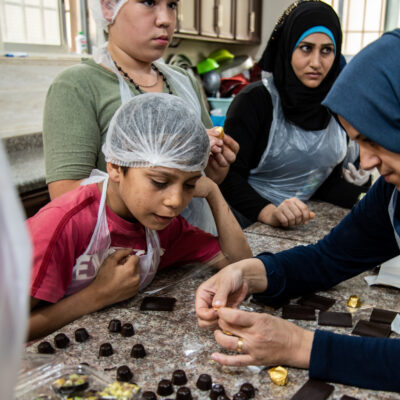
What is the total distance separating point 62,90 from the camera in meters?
1.53

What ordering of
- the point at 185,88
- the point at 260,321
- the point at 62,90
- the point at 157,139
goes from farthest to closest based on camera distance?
the point at 185,88, the point at 62,90, the point at 157,139, the point at 260,321

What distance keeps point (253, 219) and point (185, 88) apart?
69 cm

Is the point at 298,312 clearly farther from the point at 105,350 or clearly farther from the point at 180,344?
the point at 105,350

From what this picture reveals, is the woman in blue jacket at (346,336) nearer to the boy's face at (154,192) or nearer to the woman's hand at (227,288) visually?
the woman's hand at (227,288)

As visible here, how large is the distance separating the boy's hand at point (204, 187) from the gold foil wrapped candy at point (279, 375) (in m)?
0.78

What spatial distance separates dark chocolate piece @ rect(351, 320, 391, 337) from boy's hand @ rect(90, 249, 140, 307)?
0.59 m

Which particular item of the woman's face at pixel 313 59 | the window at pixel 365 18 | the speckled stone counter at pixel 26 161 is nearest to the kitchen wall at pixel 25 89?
the speckled stone counter at pixel 26 161

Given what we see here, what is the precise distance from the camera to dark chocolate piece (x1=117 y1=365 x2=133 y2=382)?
944mm

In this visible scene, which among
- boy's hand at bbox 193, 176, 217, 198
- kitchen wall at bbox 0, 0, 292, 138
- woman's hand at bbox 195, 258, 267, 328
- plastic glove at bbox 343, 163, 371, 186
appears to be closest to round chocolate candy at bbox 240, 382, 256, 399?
woman's hand at bbox 195, 258, 267, 328

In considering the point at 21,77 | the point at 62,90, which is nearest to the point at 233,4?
the point at 21,77

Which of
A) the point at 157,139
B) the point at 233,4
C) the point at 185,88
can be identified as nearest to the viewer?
the point at 157,139

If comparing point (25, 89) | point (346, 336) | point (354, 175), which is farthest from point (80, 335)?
point (25, 89)

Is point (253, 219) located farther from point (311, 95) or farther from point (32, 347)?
point (32, 347)

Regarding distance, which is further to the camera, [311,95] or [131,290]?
[311,95]
